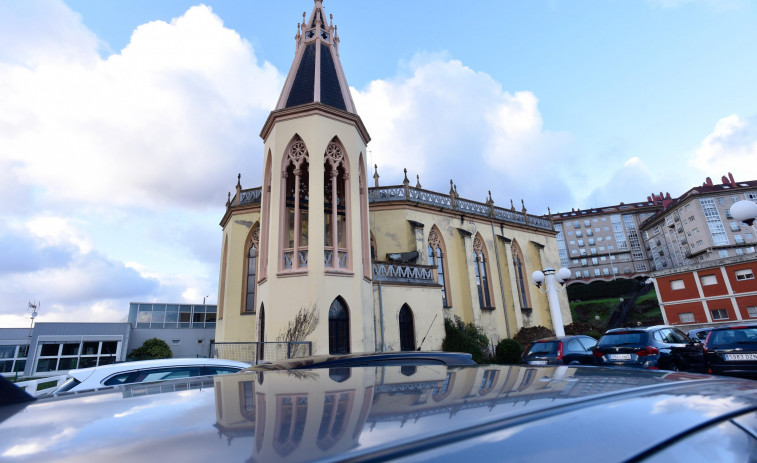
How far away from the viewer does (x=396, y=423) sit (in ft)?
2.89

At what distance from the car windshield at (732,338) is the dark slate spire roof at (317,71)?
44.3 ft

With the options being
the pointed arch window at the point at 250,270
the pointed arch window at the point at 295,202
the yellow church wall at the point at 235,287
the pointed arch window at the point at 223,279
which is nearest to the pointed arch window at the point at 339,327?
the pointed arch window at the point at 295,202

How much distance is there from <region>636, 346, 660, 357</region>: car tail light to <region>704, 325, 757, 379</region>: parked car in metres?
→ 1.10

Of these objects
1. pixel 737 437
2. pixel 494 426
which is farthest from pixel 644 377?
pixel 494 426

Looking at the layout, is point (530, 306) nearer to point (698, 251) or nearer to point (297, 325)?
point (297, 325)

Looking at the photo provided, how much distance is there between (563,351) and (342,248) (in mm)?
7560

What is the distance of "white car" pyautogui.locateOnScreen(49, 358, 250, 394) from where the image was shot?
4.62 m

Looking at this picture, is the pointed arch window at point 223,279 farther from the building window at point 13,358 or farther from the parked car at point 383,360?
the building window at point 13,358

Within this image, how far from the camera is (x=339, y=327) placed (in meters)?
12.3

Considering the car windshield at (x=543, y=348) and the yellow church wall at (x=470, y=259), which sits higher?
the yellow church wall at (x=470, y=259)

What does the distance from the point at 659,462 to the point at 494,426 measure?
1.28 feet

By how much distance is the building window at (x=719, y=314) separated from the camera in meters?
24.6

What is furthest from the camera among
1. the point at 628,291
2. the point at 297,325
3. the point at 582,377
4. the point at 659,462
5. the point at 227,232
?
the point at 628,291

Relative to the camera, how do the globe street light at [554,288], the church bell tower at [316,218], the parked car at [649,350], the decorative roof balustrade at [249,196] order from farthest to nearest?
the decorative roof balustrade at [249,196] < the globe street light at [554,288] < the church bell tower at [316,218] < the parked car at [649,350]
